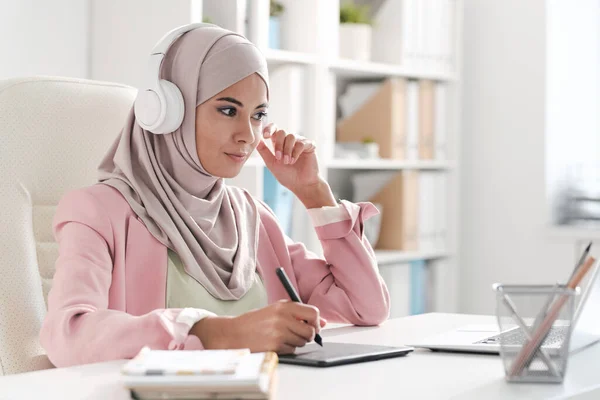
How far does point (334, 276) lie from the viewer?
1.80 metres

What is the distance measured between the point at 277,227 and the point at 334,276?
0.49 ft

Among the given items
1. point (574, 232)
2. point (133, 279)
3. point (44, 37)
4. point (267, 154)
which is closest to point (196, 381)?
point (133, 279)

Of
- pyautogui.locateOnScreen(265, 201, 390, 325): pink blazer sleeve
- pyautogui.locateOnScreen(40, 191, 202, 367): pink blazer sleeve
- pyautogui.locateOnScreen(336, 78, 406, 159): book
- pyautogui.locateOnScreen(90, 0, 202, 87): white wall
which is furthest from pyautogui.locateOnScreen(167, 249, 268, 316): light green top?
pyautogui.locateOnScreen(336, 78, 406, 159): book

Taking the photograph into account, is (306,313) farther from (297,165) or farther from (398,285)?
(398,285)

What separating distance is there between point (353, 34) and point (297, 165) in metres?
Answer: 1.41

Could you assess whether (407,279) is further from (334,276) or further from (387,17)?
(334,276)

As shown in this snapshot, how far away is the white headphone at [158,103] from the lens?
158cm

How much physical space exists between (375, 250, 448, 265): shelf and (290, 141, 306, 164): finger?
1.40 metres

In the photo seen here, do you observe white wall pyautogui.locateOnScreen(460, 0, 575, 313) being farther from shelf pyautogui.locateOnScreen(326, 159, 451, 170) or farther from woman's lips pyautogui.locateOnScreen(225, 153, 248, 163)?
woman's lips pyautogui.locateOnScreen(225, 153, 248, 163)

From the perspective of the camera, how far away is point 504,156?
11.8ft

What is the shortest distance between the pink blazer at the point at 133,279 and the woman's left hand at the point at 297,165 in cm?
6

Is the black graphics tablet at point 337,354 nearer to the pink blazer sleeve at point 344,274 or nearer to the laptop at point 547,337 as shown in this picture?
the laptop at point 547,337

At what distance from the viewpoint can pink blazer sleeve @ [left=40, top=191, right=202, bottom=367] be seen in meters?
1.23

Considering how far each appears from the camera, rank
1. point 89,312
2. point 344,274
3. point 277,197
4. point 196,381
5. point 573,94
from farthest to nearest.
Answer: point 573,94 < point 277,197 < point 344,274 < point 89,312 < point 196,381
